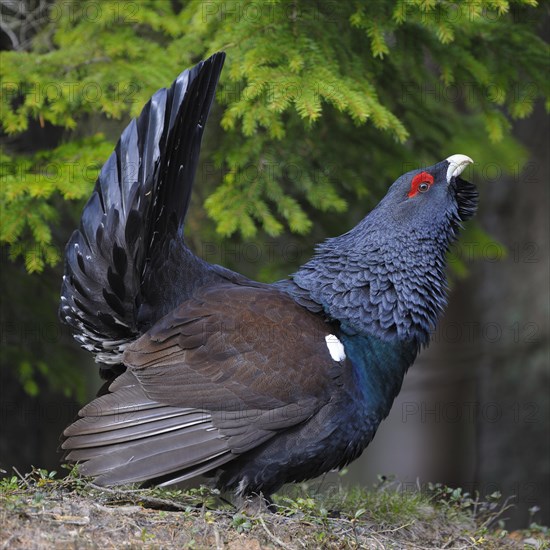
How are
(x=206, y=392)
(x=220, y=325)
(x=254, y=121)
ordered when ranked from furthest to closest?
(x=254, y=121) → (x=220, y=325) → (x=206, y=392)

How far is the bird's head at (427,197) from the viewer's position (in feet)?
16.2

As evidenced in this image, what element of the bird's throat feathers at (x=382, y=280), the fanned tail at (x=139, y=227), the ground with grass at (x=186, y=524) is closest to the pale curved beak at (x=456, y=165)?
the bird's throat feathers at (x=382, y=280)

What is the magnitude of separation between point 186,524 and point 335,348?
127 cm

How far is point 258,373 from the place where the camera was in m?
4.32

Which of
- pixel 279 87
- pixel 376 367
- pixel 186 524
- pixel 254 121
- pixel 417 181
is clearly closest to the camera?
pixel 186 524

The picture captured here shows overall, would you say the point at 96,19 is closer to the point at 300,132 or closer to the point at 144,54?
the point at 144,54

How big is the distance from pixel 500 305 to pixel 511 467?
1.80 meters

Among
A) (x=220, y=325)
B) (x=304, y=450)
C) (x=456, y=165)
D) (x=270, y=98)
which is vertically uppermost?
(x=270, y=98)

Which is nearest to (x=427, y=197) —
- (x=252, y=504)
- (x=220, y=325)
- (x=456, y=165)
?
(x=456, y=165)

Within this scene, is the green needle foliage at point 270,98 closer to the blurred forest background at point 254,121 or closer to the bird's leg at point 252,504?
the blurred forest background at point 254,121

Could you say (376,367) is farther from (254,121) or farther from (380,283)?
(254,121)

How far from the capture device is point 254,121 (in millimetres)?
5375

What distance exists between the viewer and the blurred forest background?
5.38 m

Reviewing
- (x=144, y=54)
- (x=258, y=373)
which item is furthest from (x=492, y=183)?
(x=258, y=373)
